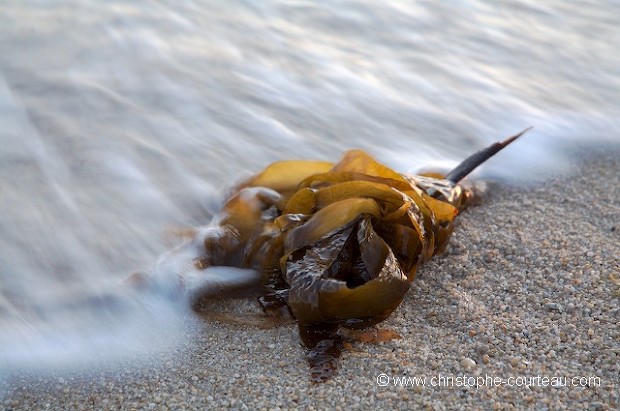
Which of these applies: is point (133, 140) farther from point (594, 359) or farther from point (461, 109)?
point (594, 359)

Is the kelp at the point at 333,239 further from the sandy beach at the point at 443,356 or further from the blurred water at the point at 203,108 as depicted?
the blurred water at the point at 203,108

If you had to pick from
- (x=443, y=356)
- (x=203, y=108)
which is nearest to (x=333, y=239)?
(x=443, y=356)

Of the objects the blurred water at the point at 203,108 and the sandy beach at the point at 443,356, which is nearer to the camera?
the sandy beach at the point at 443,356

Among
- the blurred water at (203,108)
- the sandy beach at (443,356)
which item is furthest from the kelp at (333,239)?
the blurred water at (203,108)

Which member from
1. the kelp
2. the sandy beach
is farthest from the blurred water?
the kelp

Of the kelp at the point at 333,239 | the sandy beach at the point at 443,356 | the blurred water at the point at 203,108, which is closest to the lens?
the sandy beach at the point at 443,356
